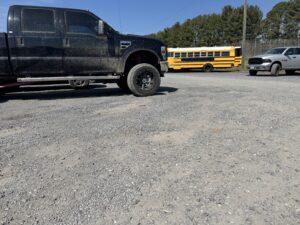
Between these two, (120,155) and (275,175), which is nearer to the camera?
(275,175)

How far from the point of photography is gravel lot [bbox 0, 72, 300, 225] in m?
2.41

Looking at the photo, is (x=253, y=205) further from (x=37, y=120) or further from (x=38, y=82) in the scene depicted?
(x=38, y=82)

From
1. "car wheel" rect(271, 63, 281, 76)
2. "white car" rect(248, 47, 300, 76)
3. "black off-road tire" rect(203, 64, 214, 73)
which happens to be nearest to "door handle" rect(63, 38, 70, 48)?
"white car" rect(248, 47, 300, 76)

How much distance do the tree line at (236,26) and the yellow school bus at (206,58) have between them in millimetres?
23073

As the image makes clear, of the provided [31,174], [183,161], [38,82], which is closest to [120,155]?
[183,161]

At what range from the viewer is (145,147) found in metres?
3.92

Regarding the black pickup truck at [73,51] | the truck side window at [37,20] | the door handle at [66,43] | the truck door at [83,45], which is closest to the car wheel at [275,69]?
the black pickup truck at [73,51]

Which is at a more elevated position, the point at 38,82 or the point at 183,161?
the point at 38,82

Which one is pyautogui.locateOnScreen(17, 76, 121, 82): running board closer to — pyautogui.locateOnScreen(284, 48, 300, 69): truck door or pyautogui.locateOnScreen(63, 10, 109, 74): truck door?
pyautogui.locateOnScreen(63, 10, 109, 74): truck door

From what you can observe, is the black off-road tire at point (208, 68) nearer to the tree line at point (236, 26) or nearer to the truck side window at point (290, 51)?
the truck side window at point (290, 51)

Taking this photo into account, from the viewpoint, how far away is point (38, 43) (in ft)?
24.0

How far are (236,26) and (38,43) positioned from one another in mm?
52550

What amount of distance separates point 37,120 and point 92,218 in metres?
3.51

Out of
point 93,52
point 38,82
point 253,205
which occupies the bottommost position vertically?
point 253,205
